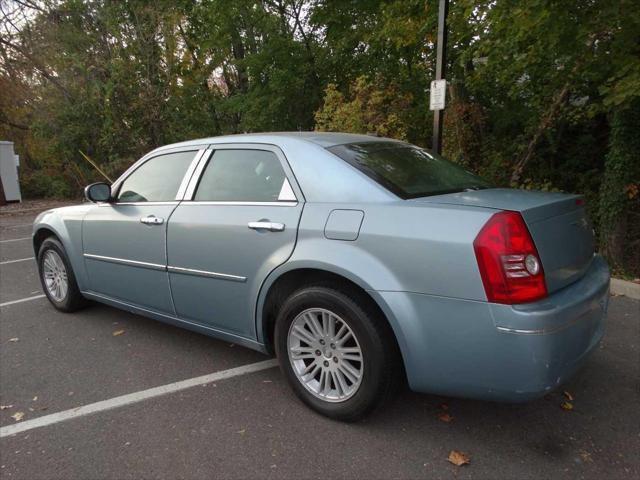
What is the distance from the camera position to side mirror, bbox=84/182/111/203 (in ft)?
13.5

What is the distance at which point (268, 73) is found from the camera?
14039mm

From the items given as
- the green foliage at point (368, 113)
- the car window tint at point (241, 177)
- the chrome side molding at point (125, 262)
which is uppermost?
the green foliage at point (368, 113)

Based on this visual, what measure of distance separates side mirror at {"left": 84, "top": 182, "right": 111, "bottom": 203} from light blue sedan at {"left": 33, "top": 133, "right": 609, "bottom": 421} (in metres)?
0.33

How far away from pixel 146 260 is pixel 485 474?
268 centimetres

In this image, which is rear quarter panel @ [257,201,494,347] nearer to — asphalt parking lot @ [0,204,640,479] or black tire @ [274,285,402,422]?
black tire @ [274,285,402,422]

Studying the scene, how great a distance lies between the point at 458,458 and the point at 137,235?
2725 millimetres

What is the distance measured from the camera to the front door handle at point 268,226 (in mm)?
2915

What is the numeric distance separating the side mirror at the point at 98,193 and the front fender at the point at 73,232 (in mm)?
323

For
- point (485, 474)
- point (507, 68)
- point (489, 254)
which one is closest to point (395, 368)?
point (485, 474)

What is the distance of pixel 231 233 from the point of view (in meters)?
3.14

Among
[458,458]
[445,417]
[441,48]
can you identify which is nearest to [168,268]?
[445,417]

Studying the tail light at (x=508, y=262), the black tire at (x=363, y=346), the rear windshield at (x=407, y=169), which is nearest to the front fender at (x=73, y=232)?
the black tire at (x=363, y=346)

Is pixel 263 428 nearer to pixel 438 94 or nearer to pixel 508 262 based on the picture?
pixel 508 262

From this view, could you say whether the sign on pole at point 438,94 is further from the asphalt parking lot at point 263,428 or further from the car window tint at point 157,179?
the car window tint at point 157,179
